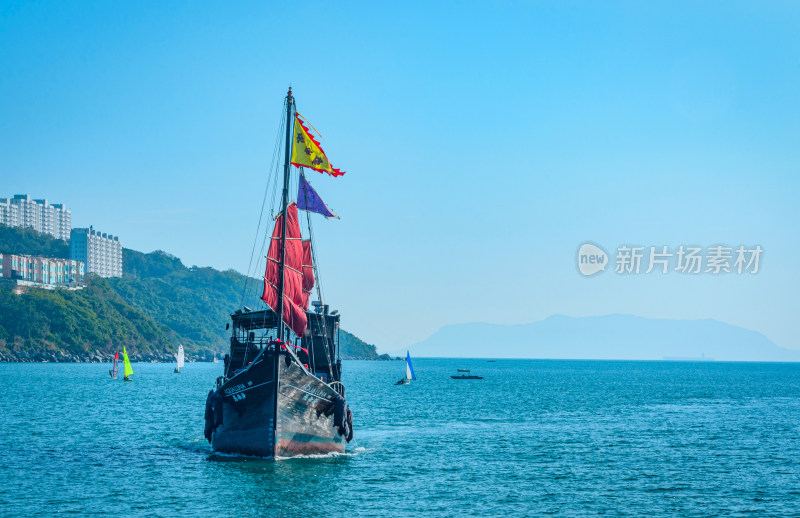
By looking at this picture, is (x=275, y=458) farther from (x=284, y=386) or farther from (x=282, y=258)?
(x=282, y=258)

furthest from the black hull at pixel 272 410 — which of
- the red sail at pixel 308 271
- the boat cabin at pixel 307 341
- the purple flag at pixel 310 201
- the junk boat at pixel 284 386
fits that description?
the purple flag at pixel 310 201

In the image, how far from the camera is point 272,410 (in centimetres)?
3925

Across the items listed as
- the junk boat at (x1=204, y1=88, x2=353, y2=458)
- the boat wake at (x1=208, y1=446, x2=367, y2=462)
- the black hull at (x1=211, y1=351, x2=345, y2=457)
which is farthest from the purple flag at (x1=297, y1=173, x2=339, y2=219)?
the boat wake at (x1=208, y1=446, x2=367, y2=462)

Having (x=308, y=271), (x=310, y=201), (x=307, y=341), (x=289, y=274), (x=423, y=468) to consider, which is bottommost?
(x=423, y=468)

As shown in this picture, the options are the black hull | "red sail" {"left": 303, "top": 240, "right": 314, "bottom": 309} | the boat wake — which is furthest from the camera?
"red sail" {"left": 303, "top": 240, "right": 314, "bottom": 309}

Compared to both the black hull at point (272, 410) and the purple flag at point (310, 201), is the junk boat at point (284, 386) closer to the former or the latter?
the black hull at point (272, 410)

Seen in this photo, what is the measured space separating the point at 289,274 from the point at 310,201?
27.6 feet

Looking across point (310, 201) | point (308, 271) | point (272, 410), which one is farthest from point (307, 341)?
point (272, 410)

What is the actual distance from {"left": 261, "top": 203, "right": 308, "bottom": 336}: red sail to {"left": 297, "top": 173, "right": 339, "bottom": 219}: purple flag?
19.5 feet

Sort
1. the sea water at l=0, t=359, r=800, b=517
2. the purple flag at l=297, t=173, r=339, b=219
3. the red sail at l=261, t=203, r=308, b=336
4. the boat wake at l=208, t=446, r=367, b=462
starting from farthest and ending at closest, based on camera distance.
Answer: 1. the purple flag at l=297, t=173, r=339, b=219
2. the red sail at l=261, t=203, r=308, b=336
3. the boat wake at l=208, t=446, r=367, b=462
4. the sea water at l=0, t=359, r=800, b=517

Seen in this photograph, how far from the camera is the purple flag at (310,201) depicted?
49.3 meters

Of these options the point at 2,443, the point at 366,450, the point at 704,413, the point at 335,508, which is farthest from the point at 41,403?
the point at 704,413

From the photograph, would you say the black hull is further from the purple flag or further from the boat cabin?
the purple flag

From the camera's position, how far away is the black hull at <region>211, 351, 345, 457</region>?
129 feet
